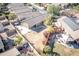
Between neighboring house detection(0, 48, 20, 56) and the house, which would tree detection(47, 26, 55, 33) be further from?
neighboring house detection(0, 48, 20, 56)

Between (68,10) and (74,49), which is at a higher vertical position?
(68,10)

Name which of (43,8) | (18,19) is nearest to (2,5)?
(18,19)

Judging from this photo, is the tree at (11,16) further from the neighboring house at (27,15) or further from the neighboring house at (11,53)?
the neighboring house at (11,53)

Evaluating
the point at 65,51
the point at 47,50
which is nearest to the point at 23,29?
the point at 47,50

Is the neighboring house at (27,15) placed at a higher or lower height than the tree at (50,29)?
higher

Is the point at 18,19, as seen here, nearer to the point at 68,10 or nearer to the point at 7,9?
the point at 7,9

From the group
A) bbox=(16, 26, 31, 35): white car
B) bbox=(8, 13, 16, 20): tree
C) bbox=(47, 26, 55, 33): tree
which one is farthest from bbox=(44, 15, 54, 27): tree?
bbox=(8, 13, 16, 20): tree

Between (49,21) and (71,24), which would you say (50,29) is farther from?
(71,24)

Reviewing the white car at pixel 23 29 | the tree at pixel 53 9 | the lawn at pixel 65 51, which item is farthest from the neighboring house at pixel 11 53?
the tree at pixel 53 9
